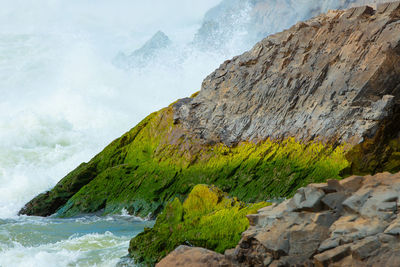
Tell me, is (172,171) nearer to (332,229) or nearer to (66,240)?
(66,240)

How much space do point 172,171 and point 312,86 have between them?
3.45 metres

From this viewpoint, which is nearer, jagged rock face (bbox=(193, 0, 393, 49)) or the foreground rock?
the foreground rock

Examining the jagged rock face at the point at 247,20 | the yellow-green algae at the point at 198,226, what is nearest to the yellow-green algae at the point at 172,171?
the yellow-green algae at the point at 198,226

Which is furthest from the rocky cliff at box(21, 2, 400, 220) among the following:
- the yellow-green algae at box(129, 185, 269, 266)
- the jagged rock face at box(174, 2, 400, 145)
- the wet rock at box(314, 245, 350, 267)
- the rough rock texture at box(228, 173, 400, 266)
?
the wet rock at box(314, 245, 350, 267)

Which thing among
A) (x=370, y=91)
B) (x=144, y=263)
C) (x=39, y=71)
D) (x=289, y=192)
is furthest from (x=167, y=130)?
(x=39, y=71)

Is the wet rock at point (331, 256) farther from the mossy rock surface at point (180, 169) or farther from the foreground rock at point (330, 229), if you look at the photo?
the mossy rock surface at point (180, 169)

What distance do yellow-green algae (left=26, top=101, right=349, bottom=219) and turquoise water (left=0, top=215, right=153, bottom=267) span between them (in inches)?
24.6

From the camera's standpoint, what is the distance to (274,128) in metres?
10.4

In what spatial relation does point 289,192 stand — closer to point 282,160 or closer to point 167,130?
point 282,160

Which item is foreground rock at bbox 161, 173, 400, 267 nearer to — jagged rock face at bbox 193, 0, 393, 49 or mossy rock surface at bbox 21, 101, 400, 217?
mossy rock surface at bbox 21, 101, 400, 217

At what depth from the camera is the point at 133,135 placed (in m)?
13.0

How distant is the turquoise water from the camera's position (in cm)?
693

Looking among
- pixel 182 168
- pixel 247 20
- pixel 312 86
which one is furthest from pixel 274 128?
pixel 247 20

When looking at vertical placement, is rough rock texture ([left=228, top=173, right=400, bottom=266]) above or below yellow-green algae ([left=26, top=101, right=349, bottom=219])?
below
